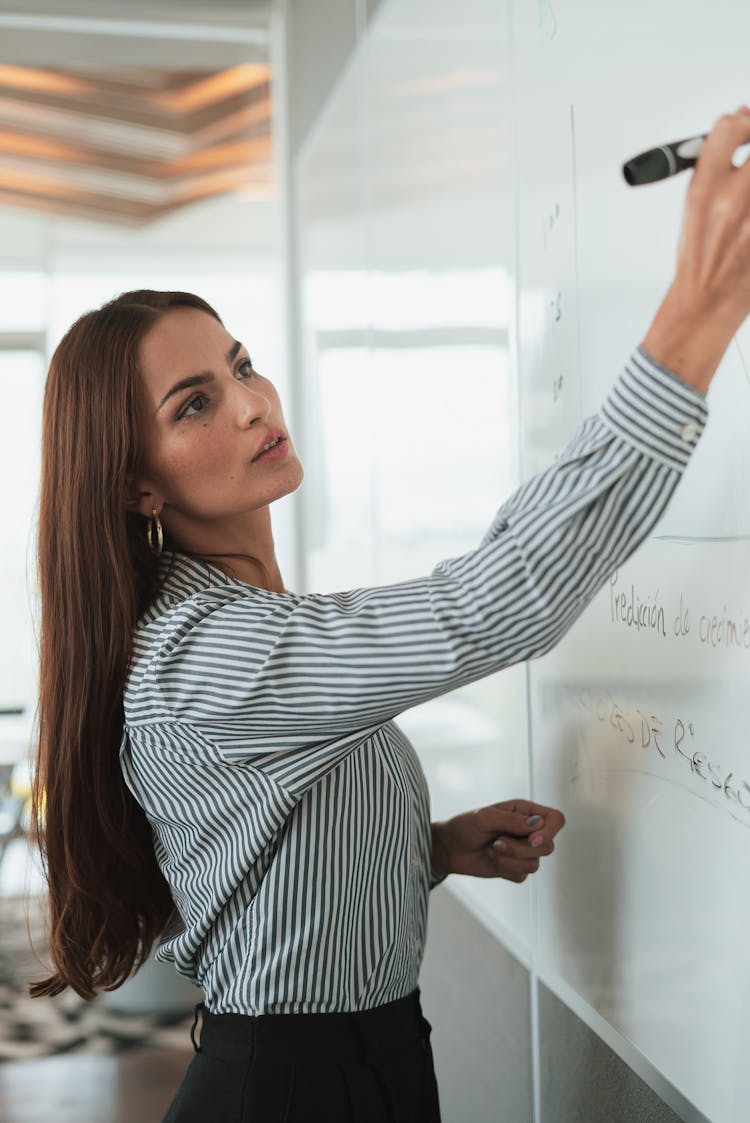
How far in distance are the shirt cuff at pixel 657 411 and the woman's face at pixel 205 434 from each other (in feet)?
1.46

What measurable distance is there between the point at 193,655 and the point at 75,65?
10.2 ft

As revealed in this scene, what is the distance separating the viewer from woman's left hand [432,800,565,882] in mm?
1195

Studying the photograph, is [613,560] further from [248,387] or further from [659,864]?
[248,387]

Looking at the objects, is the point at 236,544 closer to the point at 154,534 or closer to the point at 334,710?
the point at 154,534

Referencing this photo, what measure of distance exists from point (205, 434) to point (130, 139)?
305 centimetres

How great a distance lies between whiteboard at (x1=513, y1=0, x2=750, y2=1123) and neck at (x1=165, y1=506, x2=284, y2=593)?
29 centimetres

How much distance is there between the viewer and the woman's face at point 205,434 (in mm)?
1065

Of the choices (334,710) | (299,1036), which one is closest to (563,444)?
(334,710)

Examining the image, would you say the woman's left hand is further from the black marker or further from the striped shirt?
the black marker

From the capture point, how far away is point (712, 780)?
2.88ft

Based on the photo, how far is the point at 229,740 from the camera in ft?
2.99

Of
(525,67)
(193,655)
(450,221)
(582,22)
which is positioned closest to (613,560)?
(193,655)

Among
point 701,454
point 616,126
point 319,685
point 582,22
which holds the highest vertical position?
point 582,22

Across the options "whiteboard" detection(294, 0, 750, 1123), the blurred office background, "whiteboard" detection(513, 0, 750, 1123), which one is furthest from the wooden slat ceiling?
"whiteboard" detection(513, 0, 750, 1123)
